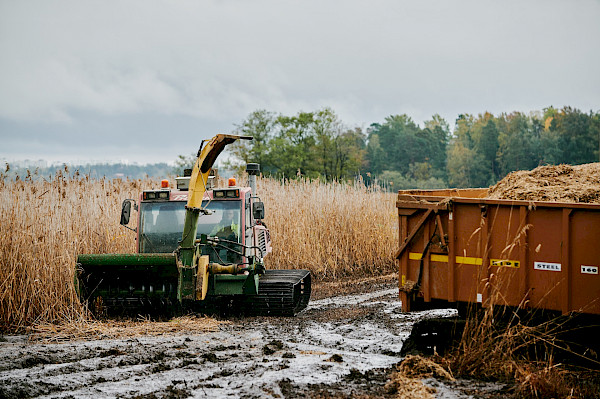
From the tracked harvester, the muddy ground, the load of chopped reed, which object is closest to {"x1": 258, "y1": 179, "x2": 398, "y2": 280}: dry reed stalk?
the tracked harvester

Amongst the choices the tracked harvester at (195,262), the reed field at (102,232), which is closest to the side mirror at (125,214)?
the tracked harvester at (195,262)

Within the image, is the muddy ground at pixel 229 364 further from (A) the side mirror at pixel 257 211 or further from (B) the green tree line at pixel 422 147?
(B) the green tree line at pixel 422 147

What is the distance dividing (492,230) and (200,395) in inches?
119

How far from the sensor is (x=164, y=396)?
549cm

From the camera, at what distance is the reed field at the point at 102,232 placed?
29.1 feet

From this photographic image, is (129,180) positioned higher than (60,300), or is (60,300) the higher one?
(129,180)

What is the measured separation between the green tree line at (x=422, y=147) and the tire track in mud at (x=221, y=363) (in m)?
11.1

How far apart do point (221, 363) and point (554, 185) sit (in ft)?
12.4

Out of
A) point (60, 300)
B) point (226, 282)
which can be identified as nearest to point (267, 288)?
point (226, 282)

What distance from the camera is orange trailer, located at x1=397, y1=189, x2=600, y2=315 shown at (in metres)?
5.86

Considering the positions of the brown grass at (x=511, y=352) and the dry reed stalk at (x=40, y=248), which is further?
the dry reed stalk at (x=40, y=248)

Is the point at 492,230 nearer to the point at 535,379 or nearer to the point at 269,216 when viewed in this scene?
the point at 535,379

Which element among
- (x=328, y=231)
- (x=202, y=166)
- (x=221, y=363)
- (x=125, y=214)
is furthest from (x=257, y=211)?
(x=328, y=231)

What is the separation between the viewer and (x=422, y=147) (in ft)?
267
